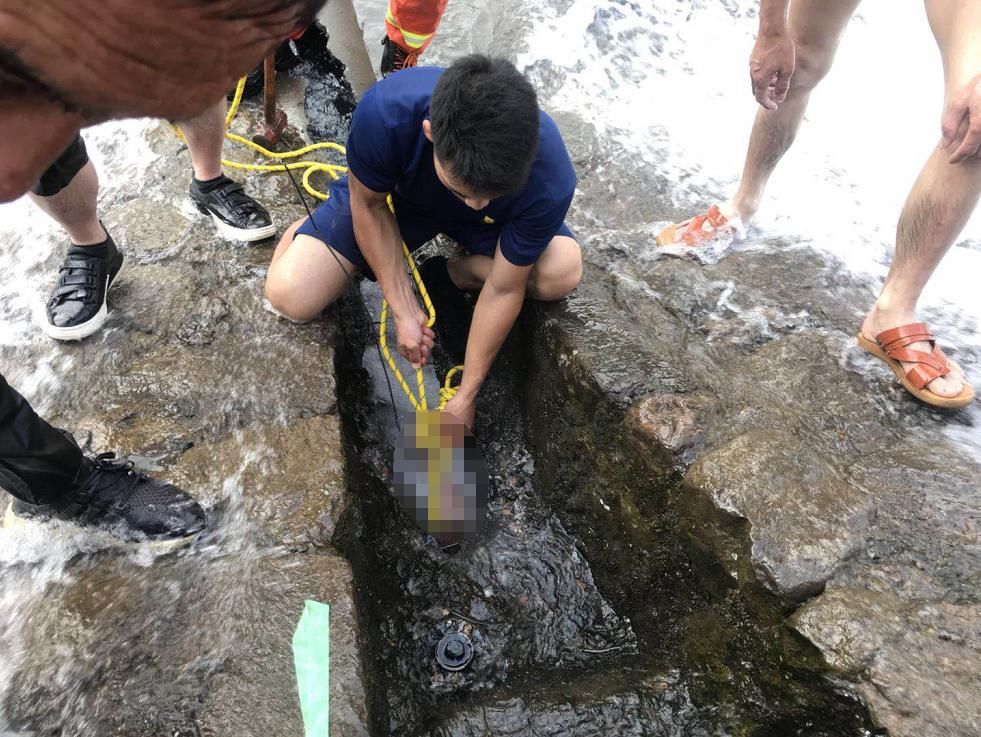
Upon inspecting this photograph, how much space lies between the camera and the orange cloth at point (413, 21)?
3.53 meters

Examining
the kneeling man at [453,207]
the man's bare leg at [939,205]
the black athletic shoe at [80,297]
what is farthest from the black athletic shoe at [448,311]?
the man's bare leg at [939,205]

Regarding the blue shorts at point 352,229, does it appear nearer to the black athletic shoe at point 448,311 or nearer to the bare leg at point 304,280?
the bare leg at point 304,280

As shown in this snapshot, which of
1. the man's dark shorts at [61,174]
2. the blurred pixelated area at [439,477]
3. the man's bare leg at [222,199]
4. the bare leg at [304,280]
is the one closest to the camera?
the man's dark shorts at [61,174]

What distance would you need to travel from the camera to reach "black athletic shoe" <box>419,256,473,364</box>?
3146 millimetres

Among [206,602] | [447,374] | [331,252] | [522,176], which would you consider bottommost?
[447,374]

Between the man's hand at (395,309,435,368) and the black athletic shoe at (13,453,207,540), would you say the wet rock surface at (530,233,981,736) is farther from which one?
the black athletic shoe at (13,453,207,540)

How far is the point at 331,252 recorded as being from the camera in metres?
2.63

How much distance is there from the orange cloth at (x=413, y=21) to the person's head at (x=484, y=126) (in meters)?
1.94

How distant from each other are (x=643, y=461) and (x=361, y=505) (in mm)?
1007

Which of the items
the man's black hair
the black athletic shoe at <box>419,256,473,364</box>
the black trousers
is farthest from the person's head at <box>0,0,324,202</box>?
the black athletic shoe at <box>419,256,473,364</box>

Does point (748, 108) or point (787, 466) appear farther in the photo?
point (748, 108)

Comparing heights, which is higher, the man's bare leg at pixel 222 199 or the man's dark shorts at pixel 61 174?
Result: the man's dark shorts at pixel 61 174

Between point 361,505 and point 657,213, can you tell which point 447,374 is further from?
point 657,213

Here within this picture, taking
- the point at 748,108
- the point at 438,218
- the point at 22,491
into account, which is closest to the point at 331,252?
the point at 438,218
